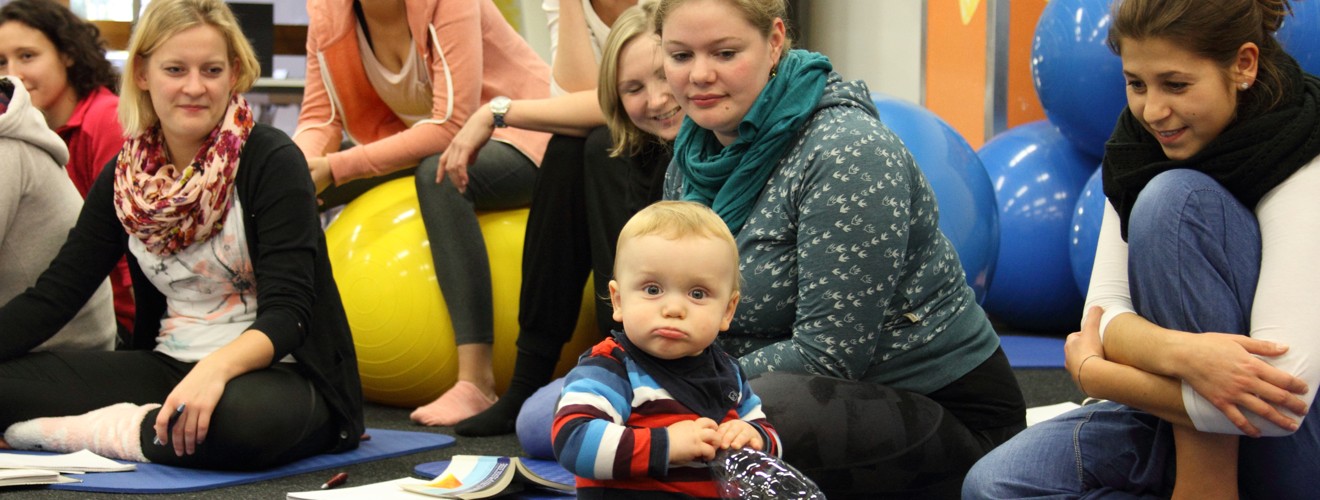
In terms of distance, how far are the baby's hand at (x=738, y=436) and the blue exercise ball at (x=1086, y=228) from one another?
2630 mm

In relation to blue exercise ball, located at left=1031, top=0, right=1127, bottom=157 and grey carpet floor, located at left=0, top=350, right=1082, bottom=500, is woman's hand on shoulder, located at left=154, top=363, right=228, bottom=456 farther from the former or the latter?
blue exercise ball, located at left=1031, top=0, right=1127, bottom=157

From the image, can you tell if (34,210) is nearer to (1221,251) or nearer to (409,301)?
(409,301)

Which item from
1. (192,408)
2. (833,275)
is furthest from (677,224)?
(192,408)

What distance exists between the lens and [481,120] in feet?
9.29

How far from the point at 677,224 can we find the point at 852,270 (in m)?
0.36

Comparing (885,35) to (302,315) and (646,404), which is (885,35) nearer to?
(302,315)

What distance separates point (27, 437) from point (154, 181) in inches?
21.3

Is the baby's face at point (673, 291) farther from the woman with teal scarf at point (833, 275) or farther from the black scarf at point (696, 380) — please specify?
the woman with teal scarf at point (833, 275)

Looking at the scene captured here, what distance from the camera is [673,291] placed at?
4.60 feet

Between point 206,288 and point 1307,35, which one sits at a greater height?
point 1307,35

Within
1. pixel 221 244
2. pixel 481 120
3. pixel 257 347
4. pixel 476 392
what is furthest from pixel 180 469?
pixel 481 120

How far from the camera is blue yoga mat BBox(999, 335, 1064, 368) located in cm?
364

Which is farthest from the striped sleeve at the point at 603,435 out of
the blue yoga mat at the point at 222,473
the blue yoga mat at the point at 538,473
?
the blue yoga mat at the point at 222,473

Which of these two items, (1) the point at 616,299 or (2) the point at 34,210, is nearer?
(1) the point at 616,299
